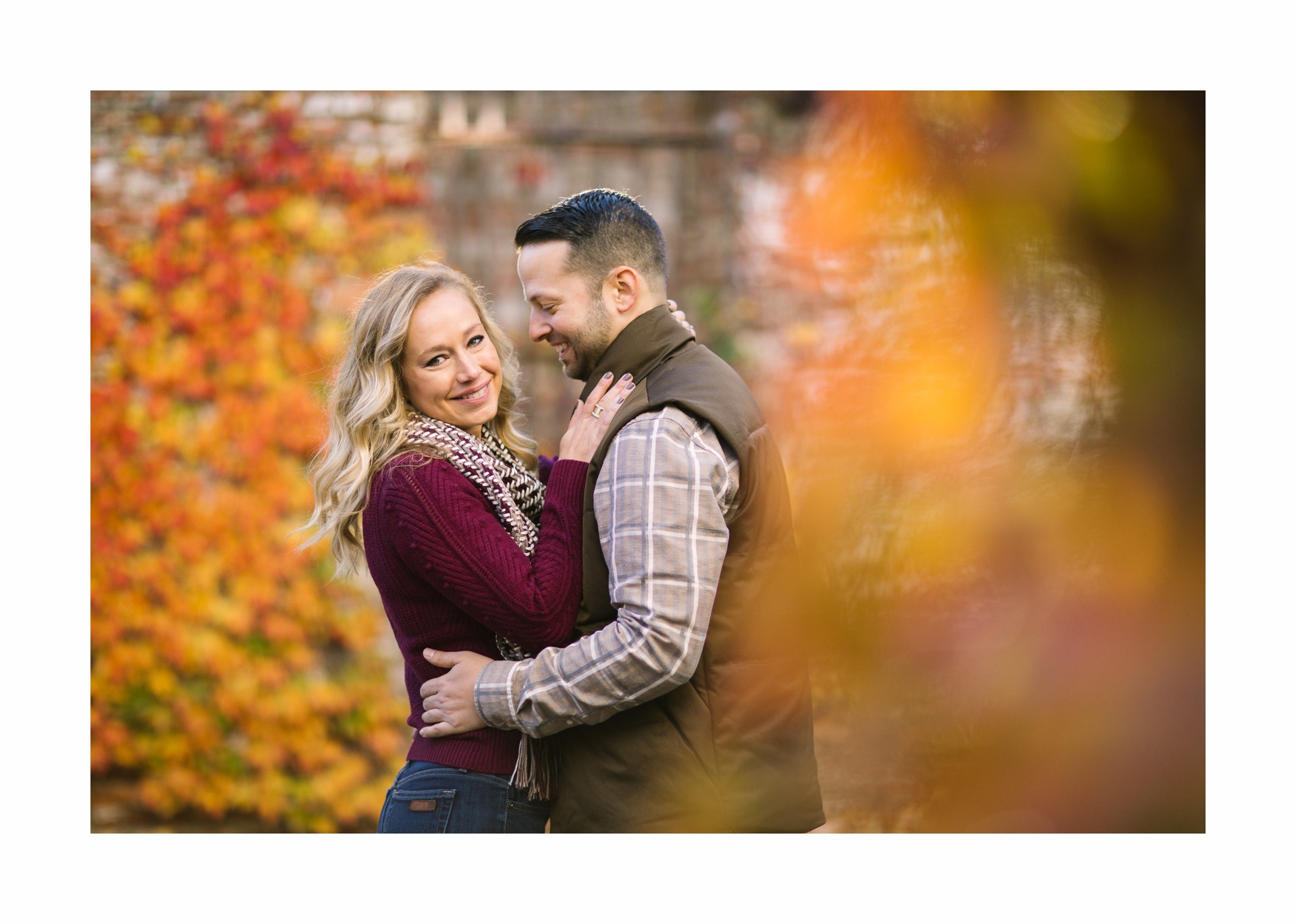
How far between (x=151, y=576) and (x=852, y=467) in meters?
2.62

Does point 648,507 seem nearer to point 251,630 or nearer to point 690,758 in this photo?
point 690,758

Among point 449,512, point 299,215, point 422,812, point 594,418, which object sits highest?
point 299,215

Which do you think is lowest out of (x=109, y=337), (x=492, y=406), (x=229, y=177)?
(x=492, y=406)

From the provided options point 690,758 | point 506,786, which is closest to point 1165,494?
point 690,758

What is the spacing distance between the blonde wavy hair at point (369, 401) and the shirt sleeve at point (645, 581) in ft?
1.45

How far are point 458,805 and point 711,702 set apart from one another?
0.55m

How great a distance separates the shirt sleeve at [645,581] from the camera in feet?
6.33

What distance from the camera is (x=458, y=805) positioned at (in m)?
2.08

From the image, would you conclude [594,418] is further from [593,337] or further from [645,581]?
[645,581]

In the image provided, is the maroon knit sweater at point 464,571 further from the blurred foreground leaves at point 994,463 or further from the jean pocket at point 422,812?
the blurred foreground leaves at point 994,463

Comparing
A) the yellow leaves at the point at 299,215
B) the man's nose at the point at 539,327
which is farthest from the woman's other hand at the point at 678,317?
the yellow leaves at the point at 299,215

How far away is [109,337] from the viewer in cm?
387

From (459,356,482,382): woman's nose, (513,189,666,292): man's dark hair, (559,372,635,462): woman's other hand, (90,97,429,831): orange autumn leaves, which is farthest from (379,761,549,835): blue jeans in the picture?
(90,97,429,831): orange autumn leaves

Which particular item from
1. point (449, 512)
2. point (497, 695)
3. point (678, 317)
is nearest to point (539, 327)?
point (678, 317)
